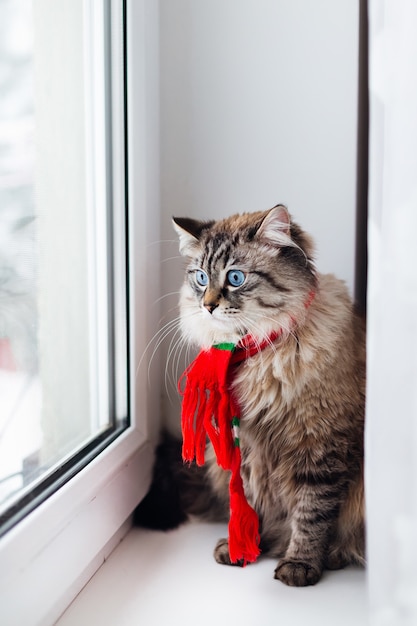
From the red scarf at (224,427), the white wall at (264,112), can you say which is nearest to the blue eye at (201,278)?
the red scarf at (224,427)

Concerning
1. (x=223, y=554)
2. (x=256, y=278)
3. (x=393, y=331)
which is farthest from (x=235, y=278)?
(x=223, y=554)

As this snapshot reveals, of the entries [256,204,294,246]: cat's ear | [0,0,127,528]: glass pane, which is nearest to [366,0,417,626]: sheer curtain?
[256,204,294,246]: cat's ear

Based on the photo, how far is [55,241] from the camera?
114cm

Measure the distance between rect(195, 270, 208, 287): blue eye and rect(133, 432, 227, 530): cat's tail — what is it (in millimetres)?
444

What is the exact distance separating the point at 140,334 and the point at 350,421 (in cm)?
54

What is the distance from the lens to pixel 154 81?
1458 mm

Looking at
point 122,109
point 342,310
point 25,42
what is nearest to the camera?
point 25,42

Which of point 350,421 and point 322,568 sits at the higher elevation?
point 350,421

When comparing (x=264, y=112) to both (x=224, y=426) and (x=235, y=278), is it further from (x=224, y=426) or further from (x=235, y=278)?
(x=224, y=426)

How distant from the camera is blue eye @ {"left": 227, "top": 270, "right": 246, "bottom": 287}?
1.14 m

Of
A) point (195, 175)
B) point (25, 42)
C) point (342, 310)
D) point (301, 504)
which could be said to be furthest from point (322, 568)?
point (25, 42)

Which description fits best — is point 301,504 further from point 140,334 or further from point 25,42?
point 25,42

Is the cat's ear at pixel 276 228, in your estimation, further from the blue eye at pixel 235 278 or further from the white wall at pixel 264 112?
the white wall at pixel 264 112

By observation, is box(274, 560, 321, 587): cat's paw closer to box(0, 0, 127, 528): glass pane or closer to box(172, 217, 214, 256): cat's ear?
box(0, 0, 127, 528): glass pane
